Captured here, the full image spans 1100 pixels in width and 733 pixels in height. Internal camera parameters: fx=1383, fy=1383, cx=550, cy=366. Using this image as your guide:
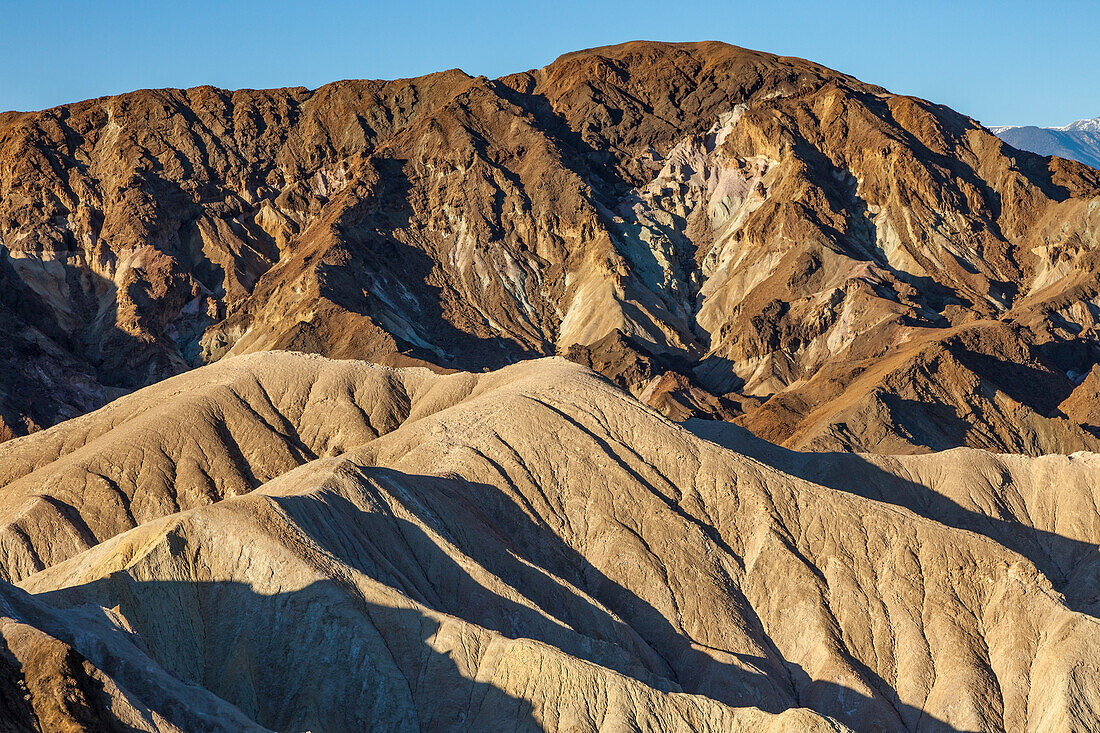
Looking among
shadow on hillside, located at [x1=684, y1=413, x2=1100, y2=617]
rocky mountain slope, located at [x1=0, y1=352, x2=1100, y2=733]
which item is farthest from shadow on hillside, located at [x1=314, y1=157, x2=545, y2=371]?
shadow on hillside, located at [x1=684, y1=413, x2=1100, y2=617]

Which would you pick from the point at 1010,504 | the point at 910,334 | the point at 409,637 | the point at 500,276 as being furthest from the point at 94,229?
the point at 409,637

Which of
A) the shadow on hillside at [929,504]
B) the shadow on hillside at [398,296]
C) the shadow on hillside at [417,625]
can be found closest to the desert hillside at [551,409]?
the shadow on hillside at [417,625]

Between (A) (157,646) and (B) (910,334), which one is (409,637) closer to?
(A) (157,646)

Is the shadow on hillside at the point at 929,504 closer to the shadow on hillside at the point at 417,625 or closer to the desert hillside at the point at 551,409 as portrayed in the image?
the desert hillside at the point at 551,409

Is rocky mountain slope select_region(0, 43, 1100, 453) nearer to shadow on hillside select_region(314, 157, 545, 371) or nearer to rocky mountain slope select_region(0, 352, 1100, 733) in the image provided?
shadow on hillside select_region(314, 157, 545, 371)

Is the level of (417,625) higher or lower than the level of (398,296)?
lower

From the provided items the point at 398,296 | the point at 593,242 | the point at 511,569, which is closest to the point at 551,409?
the point at 511,569

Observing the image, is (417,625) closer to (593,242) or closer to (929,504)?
(929,504)
